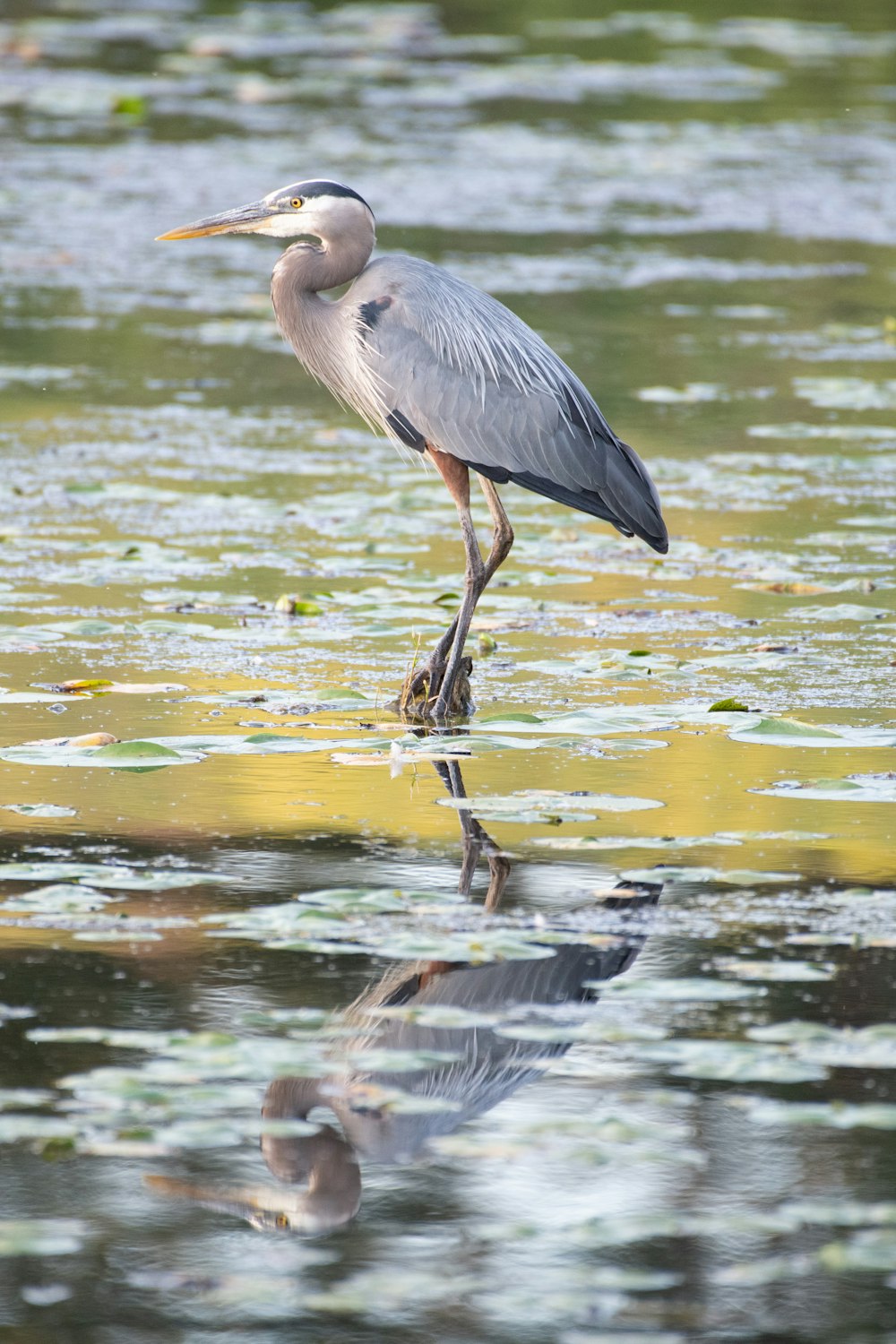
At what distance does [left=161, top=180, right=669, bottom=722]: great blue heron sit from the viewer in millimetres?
6484

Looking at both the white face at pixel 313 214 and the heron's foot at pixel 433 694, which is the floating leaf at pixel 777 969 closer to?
the heron's foot at pixel 433 694

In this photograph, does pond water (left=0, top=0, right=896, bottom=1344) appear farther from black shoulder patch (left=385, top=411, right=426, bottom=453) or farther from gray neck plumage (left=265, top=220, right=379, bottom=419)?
gray neck plumage (left=265, top=220, right=379, bottom=419)

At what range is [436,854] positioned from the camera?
5121 mm

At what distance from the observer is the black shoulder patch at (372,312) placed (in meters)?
6.52

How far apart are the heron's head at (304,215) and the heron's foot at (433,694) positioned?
54.5 inches

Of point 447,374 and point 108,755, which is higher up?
point 447,374

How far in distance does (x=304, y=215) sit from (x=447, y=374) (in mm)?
686

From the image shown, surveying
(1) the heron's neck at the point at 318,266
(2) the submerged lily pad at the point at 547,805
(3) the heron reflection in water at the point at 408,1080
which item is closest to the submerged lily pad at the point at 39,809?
(2) the submerged lily pad at the point at 547,805

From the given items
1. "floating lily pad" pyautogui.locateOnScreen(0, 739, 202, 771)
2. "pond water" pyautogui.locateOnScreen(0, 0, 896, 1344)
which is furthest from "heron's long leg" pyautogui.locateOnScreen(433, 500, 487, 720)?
"floating lily pad" pyautogui.locateOnScreen(0, 739, 202, 771)

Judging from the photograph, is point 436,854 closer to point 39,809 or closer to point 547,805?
point 547,805

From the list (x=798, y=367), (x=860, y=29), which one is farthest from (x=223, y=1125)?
(x=860, y=29)

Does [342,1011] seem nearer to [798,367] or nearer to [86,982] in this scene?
[86,982]

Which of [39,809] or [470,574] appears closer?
[39,809]

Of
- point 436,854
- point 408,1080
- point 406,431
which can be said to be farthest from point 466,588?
point 408,1080
